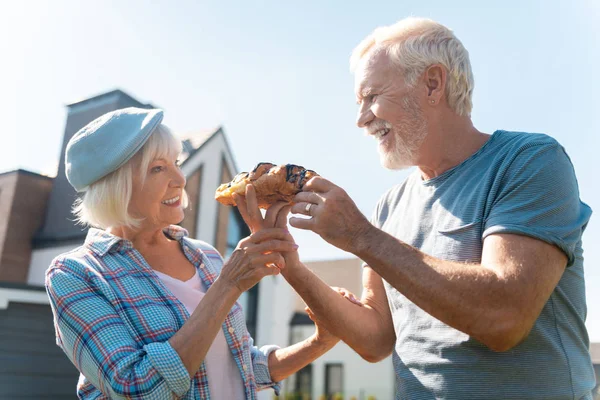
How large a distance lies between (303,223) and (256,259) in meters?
0.40

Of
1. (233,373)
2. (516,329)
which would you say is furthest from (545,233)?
(233,373)

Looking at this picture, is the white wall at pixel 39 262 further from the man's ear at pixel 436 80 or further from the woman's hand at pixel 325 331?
the man's ear at pixel 436 80

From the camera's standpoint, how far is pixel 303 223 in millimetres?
2611

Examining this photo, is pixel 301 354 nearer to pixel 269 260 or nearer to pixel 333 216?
pixel 269 260

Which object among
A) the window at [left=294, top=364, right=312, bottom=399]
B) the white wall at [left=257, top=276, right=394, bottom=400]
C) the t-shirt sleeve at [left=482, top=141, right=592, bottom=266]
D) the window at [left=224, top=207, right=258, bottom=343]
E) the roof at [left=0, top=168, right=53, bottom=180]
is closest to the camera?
the t-shirt sleeve at [left=482, top=141, right=592, bottom=266]

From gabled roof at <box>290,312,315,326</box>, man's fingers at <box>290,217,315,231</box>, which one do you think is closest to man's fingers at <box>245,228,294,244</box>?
man's fingers at <box>290,217,315,231</box>

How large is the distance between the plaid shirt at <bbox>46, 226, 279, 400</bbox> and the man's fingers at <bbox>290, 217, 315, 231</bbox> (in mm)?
804

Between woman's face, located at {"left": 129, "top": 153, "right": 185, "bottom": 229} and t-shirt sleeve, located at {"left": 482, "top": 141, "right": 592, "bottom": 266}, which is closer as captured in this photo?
t-shirt sleeve, located at {"left": 482, "top": 141, "right": 592, "bottom": 266}

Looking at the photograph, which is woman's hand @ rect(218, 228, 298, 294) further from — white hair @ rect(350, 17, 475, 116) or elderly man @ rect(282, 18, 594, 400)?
white hair @ rect(350, 17, 475, 116)

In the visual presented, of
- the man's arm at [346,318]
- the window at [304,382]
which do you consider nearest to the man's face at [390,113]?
the man's arm at [346,318]

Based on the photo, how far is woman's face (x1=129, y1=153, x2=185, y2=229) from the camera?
3217 millimetres

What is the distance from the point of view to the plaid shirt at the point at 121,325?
2.57 metres

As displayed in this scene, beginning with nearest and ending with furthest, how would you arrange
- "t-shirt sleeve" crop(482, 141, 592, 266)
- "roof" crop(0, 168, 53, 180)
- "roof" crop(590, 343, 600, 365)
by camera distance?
"t-shirt sleeve" crop(482, 141, 592, 266), "roof" crop(590, 343, 600, 365), "roof" crop(0, 168, 53, 180)

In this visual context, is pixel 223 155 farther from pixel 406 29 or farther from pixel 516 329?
pixel 516 329
